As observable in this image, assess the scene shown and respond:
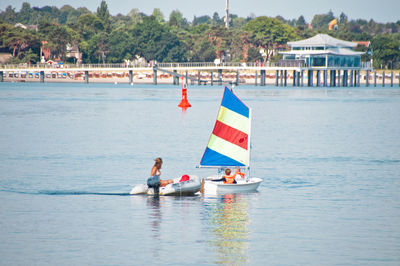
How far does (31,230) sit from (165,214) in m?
5.39

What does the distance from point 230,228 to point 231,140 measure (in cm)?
857

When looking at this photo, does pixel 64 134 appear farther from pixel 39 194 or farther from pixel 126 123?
pixel 39 194

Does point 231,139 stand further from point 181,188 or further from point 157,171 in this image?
point 157,171

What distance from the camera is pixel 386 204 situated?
31594mm

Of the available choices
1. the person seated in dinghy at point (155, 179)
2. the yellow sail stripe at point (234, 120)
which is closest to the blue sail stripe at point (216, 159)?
the yellow sail stripe at point (234, 120)

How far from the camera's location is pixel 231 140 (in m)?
34.4

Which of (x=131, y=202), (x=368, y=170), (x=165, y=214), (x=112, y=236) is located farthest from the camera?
(x=368, y=170)

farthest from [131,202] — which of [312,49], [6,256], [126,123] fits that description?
[312,49]

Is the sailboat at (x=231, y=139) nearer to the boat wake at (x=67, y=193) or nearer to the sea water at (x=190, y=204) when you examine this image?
the sea water at (x=190, y=204)

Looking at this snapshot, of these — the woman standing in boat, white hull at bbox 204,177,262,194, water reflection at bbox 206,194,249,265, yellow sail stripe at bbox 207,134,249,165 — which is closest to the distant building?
yellow sail stripe at bbox 207,134,249,165

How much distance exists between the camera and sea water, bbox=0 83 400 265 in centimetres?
2348

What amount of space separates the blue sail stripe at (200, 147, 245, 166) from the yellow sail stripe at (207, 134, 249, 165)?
0.15 meters

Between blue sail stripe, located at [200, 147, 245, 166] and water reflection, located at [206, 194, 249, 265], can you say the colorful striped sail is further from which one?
water reflection, located at [206, 194, 249, 265]

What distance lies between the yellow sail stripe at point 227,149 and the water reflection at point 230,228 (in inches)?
91.6
